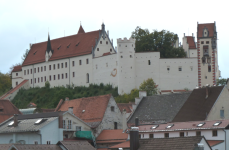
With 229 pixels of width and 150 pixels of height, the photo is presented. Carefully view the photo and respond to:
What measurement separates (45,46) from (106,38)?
20.6m

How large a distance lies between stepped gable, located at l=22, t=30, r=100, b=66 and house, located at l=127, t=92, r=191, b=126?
50730mm

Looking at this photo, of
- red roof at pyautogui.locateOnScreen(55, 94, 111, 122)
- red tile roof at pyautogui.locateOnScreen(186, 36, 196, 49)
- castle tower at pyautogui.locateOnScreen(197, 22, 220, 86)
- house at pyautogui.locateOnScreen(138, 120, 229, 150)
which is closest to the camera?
house at pyautogui.locateOnScreen(138, 120, 229, 150)

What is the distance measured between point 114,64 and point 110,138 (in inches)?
1923

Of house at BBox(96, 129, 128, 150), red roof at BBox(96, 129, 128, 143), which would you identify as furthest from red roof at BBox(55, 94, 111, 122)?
house at BBox(96, 129, 128, 150)

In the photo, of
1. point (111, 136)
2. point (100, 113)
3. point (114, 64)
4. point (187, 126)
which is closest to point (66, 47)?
point (114, 64)

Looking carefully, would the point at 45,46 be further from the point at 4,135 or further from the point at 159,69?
the point at 4,135

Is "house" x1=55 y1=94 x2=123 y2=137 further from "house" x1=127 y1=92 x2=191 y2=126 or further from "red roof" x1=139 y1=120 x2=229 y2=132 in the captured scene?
"red roof" x1=139 y1=120 x2=229 y2=132

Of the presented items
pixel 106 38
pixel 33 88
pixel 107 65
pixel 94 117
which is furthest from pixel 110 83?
pixel 94 117

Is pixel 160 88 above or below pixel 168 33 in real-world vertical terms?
below

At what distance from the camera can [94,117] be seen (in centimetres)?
6675

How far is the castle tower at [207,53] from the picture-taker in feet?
359

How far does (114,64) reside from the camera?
10962 cm

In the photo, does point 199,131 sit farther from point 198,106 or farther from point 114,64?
point 114,64

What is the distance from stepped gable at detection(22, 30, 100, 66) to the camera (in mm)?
120938
